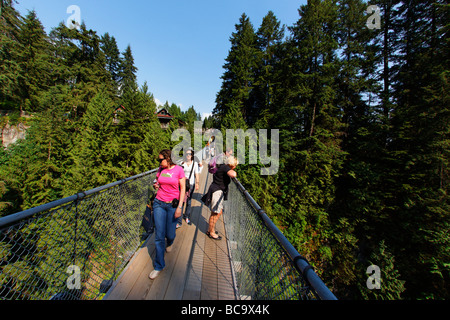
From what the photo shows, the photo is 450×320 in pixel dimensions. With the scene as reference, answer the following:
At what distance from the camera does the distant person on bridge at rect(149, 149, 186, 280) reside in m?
2.62

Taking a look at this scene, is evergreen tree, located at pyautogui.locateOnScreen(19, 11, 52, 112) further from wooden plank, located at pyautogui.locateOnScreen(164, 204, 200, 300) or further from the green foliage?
wooden plank, located at pyautogui.locateOnScreen(164, 204, 200, 300)

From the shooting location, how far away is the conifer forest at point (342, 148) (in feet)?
33.6

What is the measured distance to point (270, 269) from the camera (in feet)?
5.86

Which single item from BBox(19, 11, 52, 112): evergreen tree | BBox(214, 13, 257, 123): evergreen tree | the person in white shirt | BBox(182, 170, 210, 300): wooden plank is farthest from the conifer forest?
BBox(182, 170, 210, 300): wooden plank

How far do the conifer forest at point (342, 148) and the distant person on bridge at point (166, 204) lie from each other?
10.9 m

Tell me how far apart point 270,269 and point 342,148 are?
1771 cm

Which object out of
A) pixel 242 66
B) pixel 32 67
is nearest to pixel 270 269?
pixel 242 66

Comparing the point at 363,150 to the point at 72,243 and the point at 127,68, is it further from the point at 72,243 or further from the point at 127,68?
the point at 127,68

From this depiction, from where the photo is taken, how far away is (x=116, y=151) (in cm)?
1330

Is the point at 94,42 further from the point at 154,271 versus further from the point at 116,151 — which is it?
the point at 154,271

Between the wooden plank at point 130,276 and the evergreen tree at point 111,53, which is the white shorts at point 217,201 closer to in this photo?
the wooden plank at point 130,276

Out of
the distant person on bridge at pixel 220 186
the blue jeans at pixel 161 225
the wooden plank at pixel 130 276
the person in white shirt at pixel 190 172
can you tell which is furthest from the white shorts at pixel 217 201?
the wooden plank at pixel 130 276

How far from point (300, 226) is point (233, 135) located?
392 inches

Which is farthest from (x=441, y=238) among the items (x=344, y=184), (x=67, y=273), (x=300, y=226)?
(x=67, y=273)
